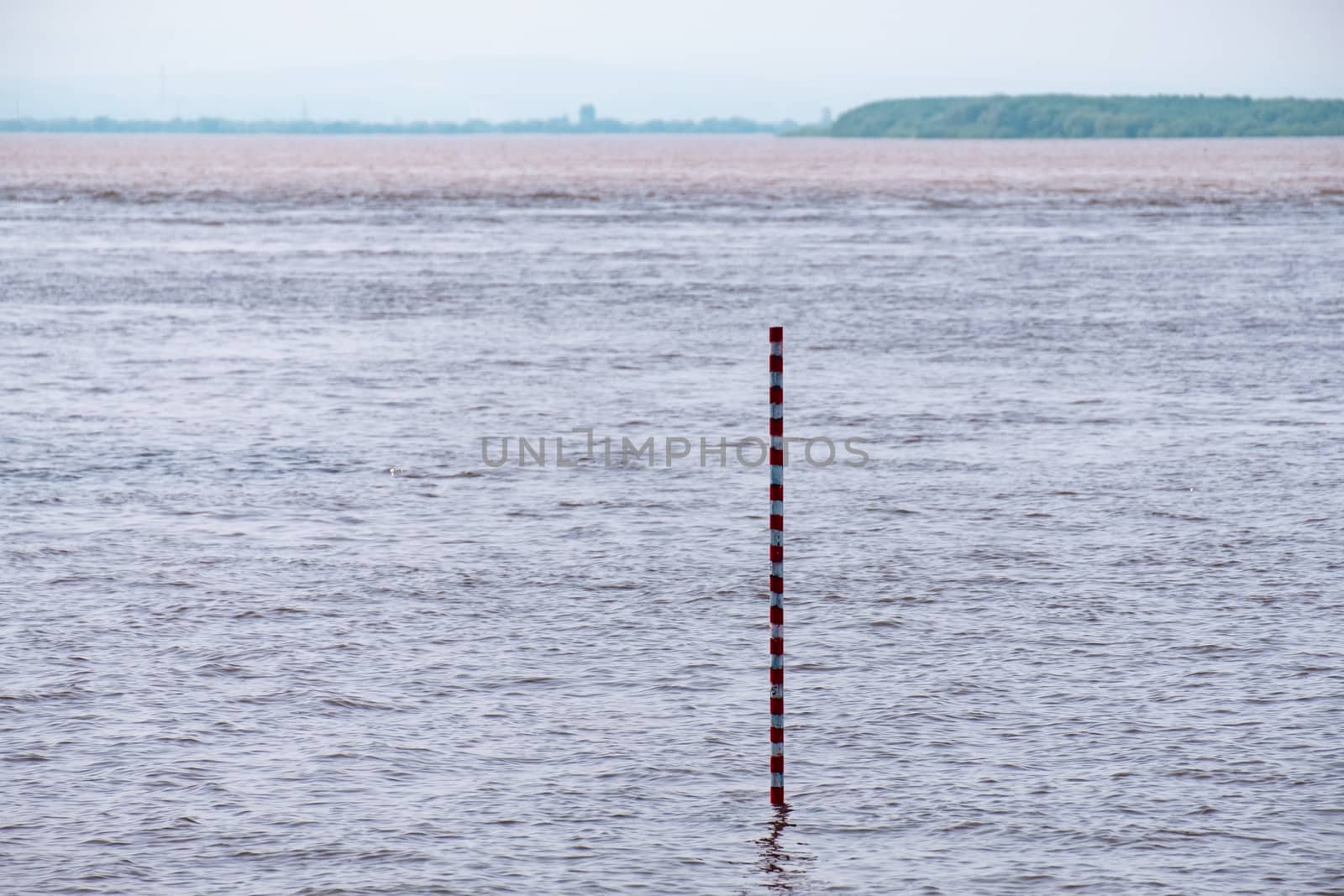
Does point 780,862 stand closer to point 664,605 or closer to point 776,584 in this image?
point 776,584

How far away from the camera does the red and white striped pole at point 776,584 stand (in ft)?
25.0

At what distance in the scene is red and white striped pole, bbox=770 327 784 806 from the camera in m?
7.61

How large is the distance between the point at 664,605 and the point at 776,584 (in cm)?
312

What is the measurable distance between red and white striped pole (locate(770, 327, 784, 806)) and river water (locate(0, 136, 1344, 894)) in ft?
0.72

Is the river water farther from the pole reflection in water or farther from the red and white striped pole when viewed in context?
the red and white striped pole

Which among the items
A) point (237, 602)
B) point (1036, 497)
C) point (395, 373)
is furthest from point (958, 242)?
point (237, 602)

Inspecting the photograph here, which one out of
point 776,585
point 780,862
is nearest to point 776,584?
point 776,585

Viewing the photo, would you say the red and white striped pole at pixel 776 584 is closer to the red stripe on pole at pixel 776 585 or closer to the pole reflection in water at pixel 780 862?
the red stripe on pole at pixel 776 585

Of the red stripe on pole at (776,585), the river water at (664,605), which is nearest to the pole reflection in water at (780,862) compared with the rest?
the river water at (664,605)

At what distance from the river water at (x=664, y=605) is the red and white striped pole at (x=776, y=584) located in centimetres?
22

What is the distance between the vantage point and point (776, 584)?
7848 millimetres

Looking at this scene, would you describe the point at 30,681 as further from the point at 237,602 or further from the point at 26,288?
the point at 26,288

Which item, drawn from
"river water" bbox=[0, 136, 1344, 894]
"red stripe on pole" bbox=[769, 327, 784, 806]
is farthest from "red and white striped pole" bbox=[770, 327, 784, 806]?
"river water" bbox=[0, 136, 1344, 894]

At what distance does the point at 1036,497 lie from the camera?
1405cm
